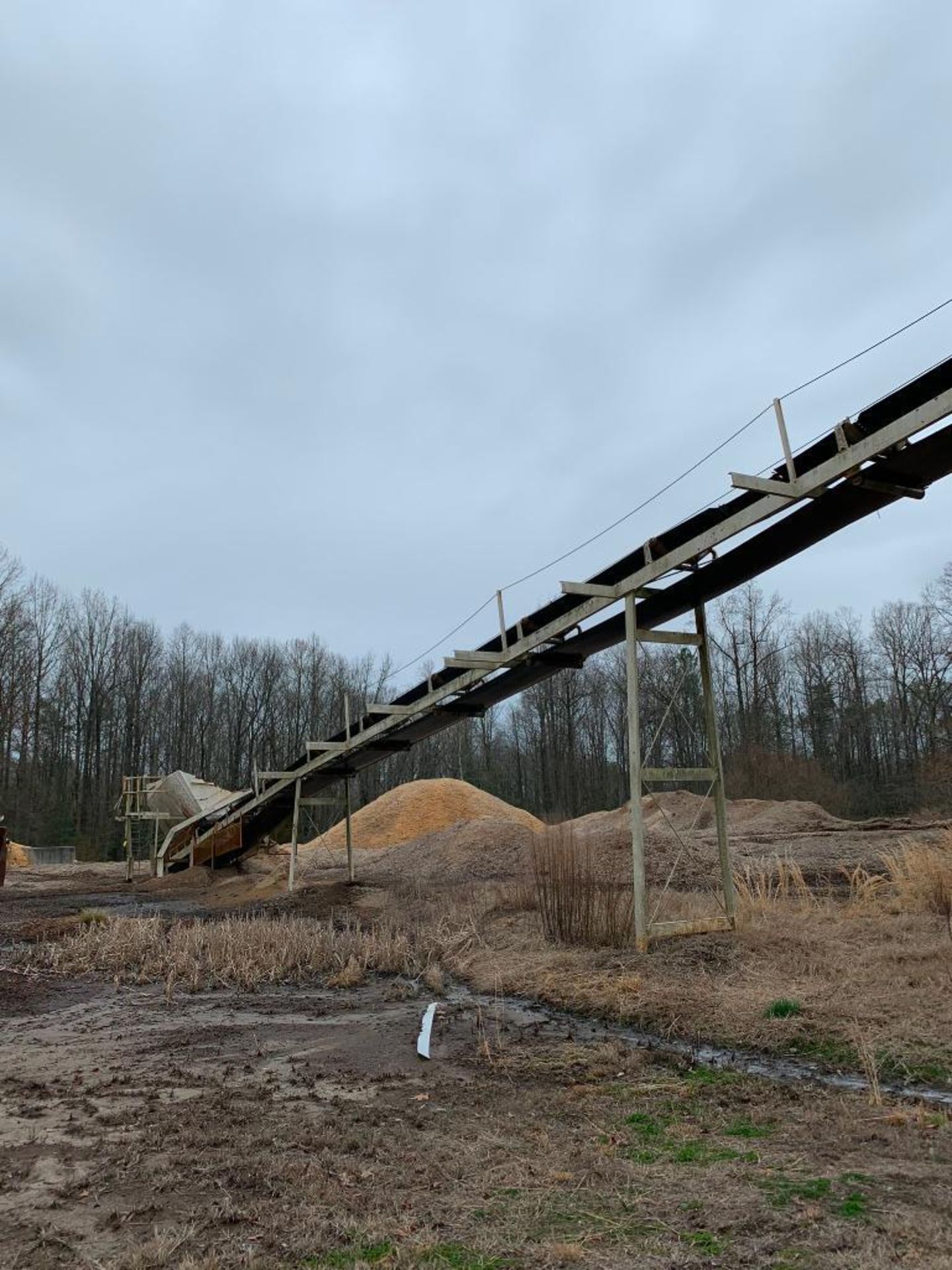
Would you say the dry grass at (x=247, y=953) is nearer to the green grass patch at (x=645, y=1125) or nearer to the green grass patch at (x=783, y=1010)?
the green grass patch at (x=783, y=1010)

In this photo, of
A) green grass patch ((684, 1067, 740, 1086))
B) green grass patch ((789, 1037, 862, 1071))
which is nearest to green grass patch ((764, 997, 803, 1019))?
green grass patch ((789, 1037, 862, 1071))

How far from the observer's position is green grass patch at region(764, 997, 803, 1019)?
7.58 metres

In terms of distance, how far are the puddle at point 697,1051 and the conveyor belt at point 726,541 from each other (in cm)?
482

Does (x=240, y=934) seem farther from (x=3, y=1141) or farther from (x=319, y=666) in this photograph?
(x=319, y=666)

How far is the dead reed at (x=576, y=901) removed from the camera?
11.0m

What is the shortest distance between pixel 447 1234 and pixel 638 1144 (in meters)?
1.54

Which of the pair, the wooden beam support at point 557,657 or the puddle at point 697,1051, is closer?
the puddle at point 697,1051

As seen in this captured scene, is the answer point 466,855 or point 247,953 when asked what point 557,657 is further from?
point 466,855

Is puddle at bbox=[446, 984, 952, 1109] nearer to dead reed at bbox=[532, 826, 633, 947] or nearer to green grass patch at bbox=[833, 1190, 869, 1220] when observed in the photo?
dead reed at bbox=[532, 826, 633, 947]

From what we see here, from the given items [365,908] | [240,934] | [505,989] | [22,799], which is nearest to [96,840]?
[22,799]

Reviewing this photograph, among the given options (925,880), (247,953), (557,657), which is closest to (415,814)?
(557,657)

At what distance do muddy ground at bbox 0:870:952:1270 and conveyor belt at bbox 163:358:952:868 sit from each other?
17.1 feet

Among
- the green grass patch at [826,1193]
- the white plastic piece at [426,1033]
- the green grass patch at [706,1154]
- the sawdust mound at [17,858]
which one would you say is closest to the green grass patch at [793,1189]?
the green grass patch at [826,1193]

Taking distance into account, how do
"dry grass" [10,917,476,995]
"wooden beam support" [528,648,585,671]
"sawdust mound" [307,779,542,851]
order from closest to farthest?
"dry grass" [10,917,476,995]
"wooden beam support" [528,648,585,671]
"sawdust mound" [307,779,542,851]
